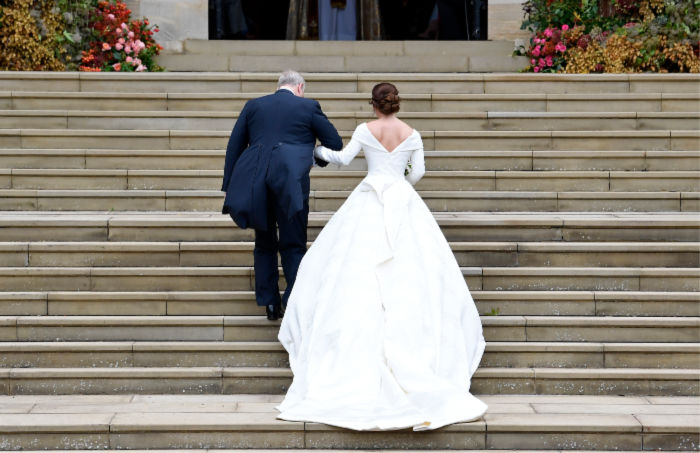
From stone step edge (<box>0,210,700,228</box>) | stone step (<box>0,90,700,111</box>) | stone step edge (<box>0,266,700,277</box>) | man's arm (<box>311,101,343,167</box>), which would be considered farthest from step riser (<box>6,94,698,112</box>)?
man's arm (<box>311,101,343,167</box>)

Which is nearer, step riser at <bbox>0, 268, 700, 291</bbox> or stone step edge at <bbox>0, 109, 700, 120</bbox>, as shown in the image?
step riser at <bbox>0, 268, 700, 291</bbox>

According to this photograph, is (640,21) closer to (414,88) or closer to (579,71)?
(579,71)

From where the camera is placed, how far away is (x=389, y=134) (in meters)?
6.45

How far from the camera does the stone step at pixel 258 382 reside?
21.7 ft

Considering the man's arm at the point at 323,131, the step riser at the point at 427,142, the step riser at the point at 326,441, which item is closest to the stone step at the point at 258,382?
the step riser at the point at 326,441

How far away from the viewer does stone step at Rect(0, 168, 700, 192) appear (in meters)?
8.77

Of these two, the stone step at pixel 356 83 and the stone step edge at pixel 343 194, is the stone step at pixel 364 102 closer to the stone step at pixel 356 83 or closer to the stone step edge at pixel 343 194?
the stone step at pixel 356 83

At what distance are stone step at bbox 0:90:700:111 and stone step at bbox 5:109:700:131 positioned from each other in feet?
0.75

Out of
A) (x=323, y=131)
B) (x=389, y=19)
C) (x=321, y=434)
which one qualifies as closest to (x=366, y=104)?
(x=323, y=131)

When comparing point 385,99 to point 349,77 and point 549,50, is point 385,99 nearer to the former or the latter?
point 349,77

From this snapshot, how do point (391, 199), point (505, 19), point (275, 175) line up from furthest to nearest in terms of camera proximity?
point (505, 19), point (275, 175), point (391, 199)

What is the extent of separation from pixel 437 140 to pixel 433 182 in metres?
0.61

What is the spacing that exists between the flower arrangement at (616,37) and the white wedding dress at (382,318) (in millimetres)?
5044

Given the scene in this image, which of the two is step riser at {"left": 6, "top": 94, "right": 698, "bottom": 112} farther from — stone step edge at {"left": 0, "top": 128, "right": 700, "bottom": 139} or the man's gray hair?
the man's gray hair
